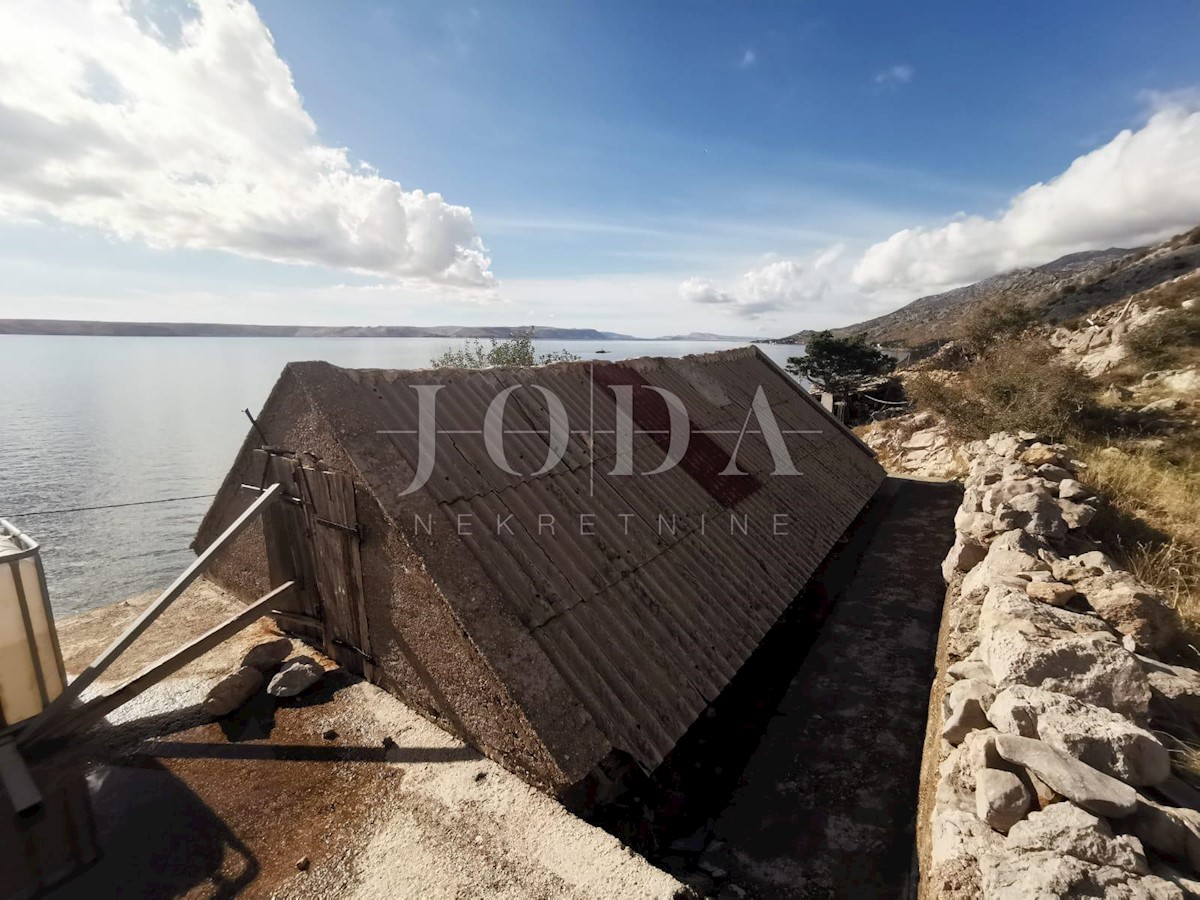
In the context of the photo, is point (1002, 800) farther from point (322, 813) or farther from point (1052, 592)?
point (322, 813)

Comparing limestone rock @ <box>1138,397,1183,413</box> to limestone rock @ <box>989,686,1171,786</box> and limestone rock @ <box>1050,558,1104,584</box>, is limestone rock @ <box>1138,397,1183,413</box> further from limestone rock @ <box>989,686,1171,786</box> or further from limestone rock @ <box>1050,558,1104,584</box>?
limestone rock @ <box>989,686,1171,786</box>

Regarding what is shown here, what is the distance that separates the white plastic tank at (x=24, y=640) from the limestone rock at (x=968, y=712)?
823cm

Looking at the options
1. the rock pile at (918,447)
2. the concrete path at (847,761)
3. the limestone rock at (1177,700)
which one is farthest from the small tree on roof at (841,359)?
the limestone rock at (1177,700)

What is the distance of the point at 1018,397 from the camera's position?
636 inches

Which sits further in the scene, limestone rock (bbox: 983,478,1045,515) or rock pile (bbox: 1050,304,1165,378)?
rock pile (bbox: 1050,304,1165,378)

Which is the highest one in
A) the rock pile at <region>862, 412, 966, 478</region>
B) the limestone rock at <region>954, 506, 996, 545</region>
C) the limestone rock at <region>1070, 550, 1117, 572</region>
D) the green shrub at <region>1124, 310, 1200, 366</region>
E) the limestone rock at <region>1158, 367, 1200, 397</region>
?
the green shrub at <region>1124, 310, 1200, 366</region>

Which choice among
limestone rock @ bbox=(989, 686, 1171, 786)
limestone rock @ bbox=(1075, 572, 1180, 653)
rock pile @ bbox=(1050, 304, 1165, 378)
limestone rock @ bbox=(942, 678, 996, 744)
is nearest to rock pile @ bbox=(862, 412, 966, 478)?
rock pile @ bbox=(1050, 304, 1165, 378)

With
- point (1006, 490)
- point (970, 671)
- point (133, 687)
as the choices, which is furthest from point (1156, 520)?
point (133, 687)

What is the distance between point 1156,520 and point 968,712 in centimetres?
733

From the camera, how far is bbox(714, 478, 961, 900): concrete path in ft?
16.0

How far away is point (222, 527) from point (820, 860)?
9.08 m

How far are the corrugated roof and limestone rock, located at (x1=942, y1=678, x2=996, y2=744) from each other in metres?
2.21

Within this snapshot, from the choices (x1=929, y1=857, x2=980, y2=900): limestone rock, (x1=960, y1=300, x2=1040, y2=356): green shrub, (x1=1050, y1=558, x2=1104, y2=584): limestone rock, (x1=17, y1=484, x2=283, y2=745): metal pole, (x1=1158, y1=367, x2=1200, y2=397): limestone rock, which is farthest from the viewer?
(x1=960, y1=300, x2=1040, y2=356): green shrub

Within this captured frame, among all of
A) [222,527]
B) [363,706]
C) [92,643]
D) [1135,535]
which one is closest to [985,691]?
[363,706]
